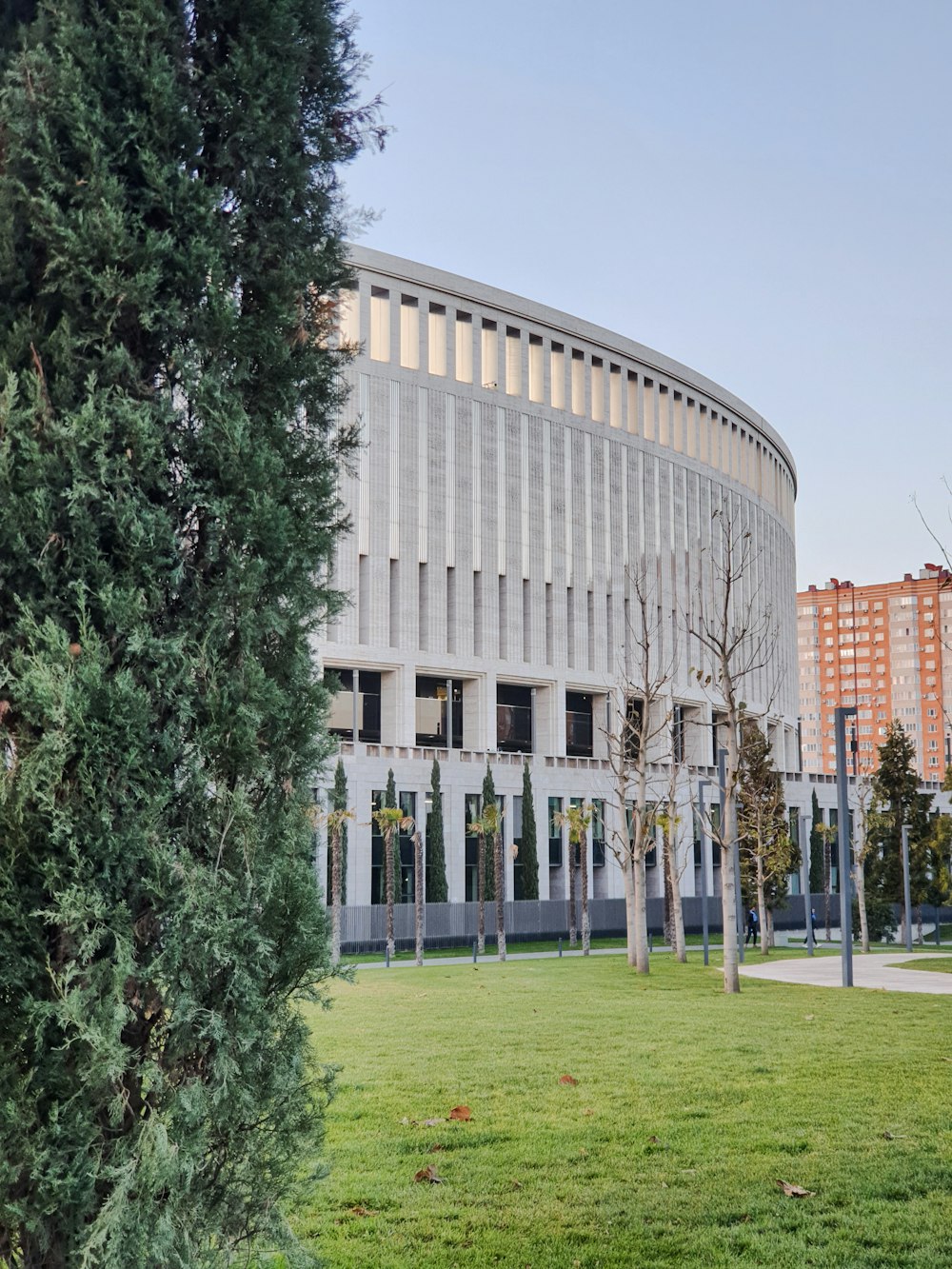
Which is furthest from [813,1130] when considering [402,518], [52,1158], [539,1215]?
[402,518]

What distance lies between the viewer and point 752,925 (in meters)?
48.4

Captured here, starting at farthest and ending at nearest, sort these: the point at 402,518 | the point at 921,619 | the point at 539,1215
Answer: the point at 921,619, the point at 402,518, the point at 539,1215

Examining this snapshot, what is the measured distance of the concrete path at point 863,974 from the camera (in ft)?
81.6

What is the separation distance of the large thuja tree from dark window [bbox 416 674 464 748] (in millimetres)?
50926

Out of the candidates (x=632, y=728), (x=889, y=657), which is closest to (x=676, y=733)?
(x=632, y=728)

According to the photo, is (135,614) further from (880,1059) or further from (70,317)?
(880,1059)

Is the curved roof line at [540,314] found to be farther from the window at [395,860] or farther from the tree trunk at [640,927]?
the tree trunk at [640,927]

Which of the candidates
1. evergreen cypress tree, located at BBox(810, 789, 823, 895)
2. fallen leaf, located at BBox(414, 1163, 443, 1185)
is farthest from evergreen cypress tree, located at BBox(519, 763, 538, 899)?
fallen leaf, located at BBox(414, 1163, 443, 1185)

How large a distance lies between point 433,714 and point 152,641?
5219 centimetres

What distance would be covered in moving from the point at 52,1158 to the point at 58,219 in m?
3.76

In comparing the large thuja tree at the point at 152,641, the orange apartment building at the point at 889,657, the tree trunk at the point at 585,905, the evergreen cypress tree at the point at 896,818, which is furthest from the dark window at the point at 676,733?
the orange apartment building at the point at 889,657

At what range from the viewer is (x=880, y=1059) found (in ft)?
44.9

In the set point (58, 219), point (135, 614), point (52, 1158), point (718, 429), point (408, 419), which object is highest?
point (718, 429)

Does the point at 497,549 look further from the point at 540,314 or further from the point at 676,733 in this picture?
the point at 676,733
